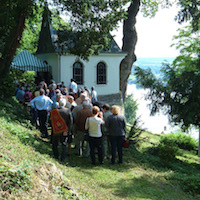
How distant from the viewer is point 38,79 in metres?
24.7

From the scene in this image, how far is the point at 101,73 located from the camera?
25000 millimetres

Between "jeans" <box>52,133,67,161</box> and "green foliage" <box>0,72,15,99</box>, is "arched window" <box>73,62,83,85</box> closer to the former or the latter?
"green foliage" <box>0,72,15,99</box>

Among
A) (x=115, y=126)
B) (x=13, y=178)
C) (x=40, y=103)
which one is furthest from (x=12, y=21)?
(x=13, y=178)

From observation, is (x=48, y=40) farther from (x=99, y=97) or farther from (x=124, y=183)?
(x=124, y=183)

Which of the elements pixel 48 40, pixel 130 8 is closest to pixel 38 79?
pixel 48 40

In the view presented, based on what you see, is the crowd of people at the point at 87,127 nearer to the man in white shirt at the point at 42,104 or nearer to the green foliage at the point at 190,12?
the man in white shirt at the point at 42,104

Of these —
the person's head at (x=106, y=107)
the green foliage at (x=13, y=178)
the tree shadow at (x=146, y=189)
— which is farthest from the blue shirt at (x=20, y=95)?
the green foliage at (x=13, y=178)

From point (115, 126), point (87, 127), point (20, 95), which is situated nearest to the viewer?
point (87, 127)

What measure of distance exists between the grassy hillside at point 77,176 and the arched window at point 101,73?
13444 millimetres

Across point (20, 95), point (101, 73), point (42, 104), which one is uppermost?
point (101, 73)

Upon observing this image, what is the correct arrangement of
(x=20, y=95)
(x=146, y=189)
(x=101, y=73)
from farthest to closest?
1. (x=101, y=73)
2. (x=20, y=95)
3. (x=146, y=189)

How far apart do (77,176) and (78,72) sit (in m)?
17.0

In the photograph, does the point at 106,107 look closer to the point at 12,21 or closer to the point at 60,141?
the point at 60,141

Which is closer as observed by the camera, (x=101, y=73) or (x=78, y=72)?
(x=78, y=72)
